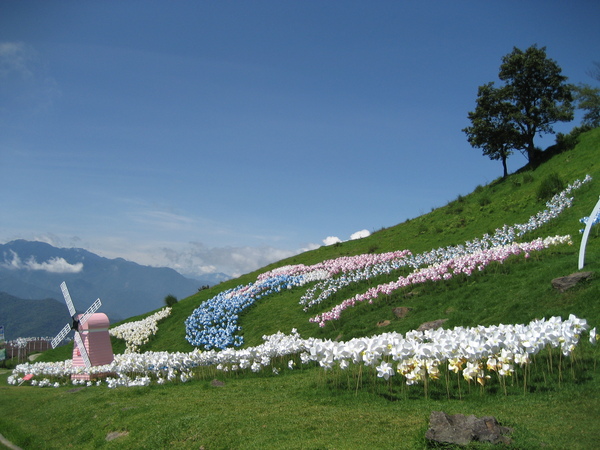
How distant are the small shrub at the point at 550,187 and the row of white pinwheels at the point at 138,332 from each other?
26.1 m

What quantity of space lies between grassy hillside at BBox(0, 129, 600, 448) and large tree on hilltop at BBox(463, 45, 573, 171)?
1201 cm

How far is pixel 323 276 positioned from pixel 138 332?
13.4 m

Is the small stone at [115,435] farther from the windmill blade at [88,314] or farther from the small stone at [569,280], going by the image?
the small stone at [569,280]

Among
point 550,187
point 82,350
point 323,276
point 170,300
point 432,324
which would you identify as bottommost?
point 432,324

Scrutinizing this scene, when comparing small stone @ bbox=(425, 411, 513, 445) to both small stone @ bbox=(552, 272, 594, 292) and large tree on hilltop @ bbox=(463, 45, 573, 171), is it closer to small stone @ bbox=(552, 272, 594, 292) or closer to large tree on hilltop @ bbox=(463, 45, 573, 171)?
small stone @ bbox=(552, 272, 594, 292)

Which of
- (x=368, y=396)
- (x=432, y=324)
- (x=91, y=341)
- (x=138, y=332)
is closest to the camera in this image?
(x=368, y=396)

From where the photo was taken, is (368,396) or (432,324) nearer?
(368,396)

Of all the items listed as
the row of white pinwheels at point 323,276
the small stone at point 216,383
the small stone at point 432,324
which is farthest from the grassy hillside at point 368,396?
the row of white pinwheels at point 323,276

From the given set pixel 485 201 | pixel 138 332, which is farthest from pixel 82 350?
pixel 485 201

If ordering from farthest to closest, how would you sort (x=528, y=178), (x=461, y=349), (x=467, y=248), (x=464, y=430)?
(x=528, y=178)
(x=467, y=248)
(x=461, y=349)
(x=464, y=430)

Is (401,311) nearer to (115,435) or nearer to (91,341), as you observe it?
(115,435)

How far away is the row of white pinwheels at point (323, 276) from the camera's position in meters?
23.3

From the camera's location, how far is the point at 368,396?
9.77 metres

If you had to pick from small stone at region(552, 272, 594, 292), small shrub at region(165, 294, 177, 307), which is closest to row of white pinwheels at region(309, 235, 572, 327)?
small stone at region(552, 272, 594, 292)
